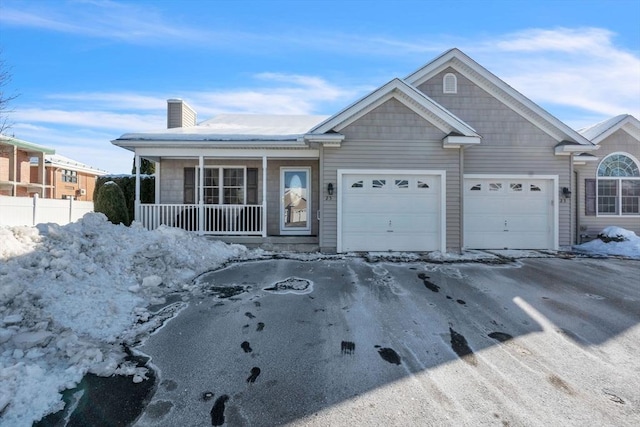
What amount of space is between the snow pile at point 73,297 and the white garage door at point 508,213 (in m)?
7.60

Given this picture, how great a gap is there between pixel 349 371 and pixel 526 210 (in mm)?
9657

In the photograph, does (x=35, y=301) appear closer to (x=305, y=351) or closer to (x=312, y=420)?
(x=305, y=351)

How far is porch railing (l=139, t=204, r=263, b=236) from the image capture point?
447 inches

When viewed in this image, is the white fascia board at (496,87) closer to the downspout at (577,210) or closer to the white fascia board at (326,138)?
the downspout at (577,210)

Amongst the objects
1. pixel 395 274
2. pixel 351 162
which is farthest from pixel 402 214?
pixel 395 274

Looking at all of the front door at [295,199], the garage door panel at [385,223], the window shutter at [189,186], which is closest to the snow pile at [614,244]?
the garage door panel at [385,223]

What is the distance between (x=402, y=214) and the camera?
34.9ft

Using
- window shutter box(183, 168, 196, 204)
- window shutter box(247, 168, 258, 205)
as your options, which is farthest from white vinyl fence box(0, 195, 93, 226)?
window shutter box(247, 168, 258, 205)

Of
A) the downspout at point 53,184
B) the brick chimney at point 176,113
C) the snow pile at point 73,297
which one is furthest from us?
the downspout at point 53,184

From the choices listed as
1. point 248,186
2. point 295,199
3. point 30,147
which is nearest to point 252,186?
point 248,186

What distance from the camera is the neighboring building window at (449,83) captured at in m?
11.8

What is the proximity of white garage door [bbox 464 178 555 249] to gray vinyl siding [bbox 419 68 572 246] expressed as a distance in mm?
323

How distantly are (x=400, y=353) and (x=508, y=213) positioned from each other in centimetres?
861

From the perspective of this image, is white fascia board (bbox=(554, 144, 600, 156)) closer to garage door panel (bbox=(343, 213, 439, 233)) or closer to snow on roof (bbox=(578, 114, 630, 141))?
snow on roof (bbox=(578, 114, 630, 141))
